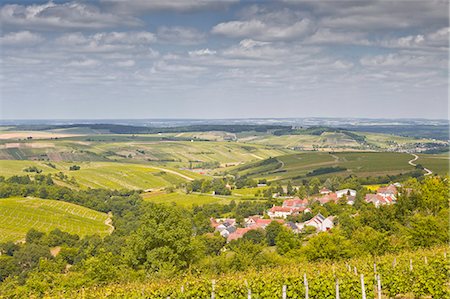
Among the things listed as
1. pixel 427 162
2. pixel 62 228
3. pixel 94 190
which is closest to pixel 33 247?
pixel 62 228

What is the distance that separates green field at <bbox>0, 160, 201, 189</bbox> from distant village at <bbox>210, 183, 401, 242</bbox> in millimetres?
67944

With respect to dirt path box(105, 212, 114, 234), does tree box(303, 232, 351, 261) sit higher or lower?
higher

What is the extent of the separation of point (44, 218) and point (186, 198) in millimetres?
39780

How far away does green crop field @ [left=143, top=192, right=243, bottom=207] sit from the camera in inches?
5128

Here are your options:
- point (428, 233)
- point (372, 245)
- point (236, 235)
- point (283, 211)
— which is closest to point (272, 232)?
point (236, 235)

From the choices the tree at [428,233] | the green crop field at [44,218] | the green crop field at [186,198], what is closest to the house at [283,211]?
the green crop field at [186,198]

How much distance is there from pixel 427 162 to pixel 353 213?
9696cm

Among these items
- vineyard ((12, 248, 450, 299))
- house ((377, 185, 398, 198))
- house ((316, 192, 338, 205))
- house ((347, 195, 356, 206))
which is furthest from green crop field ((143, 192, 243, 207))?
vineyard ((12, 248, 450, 299))

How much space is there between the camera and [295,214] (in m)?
105

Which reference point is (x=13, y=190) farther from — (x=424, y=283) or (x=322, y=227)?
(x=424, y=283)

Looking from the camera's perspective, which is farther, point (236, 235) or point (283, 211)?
point (283, 211)

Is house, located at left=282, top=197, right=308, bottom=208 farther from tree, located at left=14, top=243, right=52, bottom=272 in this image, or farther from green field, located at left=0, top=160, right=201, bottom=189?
green field, located at left=0, top=160, right=201, bottom=189

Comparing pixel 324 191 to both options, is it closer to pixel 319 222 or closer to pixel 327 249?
pixel 319 222

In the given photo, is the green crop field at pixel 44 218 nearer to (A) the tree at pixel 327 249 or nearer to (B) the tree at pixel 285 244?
(B) the tree at pixel 285 244
